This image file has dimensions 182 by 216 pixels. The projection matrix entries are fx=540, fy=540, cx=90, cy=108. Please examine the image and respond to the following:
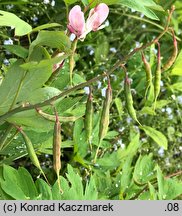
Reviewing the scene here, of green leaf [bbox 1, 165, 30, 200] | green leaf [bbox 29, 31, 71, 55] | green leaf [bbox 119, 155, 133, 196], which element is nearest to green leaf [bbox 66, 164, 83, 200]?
green leaf [bbox 1, 165, 30, 200]

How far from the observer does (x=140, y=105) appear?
8.15 ft

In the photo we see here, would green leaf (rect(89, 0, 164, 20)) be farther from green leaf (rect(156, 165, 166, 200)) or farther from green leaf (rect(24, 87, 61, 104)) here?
green leaf (rect(156, 165, 166, 200))

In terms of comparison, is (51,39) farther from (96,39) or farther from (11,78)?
(96,39)

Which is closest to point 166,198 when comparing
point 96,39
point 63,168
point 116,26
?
point 63,168

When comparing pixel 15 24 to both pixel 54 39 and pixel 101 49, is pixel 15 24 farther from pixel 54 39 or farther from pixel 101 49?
pixel 101 49

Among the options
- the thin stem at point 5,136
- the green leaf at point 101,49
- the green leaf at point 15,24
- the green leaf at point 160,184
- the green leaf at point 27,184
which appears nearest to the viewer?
the green leaf at point 15,24

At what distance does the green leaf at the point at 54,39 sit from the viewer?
3.93ft

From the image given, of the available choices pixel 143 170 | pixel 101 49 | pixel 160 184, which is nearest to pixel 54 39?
pixel 160 184

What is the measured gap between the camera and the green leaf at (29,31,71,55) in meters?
1.20

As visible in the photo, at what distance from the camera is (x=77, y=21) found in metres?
1.24

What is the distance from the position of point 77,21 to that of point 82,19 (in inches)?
0.5

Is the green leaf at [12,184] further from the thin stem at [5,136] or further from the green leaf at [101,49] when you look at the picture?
the green leaf at [101,49]

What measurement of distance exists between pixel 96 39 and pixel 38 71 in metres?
1.15

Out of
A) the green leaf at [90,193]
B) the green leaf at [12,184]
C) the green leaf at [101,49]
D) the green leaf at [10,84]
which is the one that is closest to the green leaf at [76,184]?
the green leaf at [90,193]
